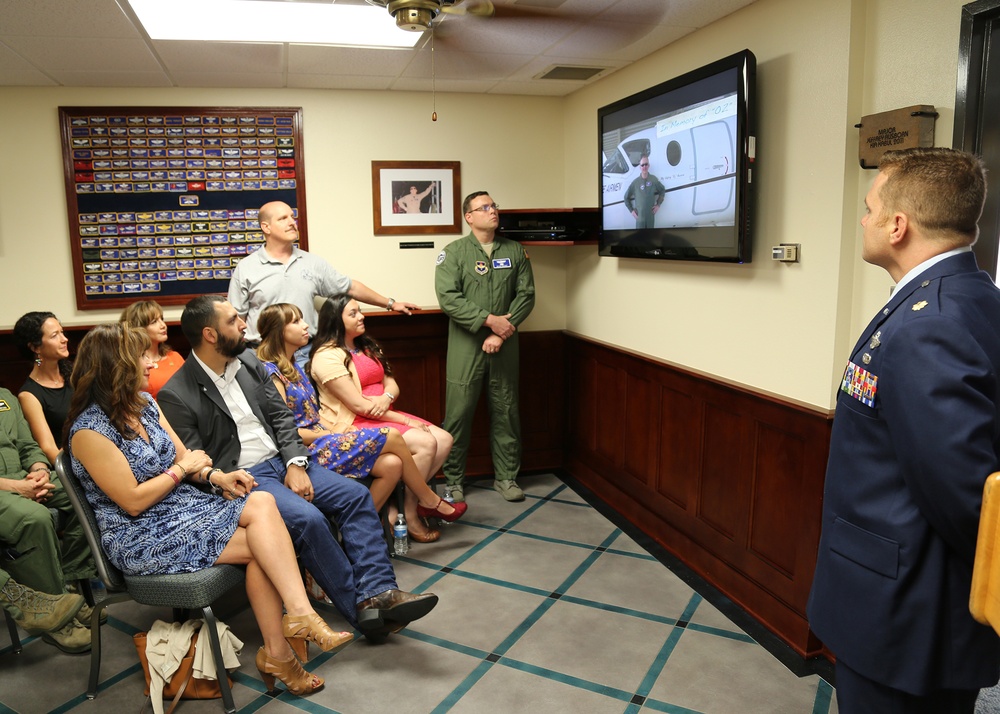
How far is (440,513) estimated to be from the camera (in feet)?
13.3

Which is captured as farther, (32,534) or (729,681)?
(32,534)

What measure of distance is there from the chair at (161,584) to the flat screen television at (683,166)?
241 centimetres

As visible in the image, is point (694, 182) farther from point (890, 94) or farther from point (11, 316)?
point (11, 316)

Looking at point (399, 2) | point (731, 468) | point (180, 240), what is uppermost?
point (399, 2)

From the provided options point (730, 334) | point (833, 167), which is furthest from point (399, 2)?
point (730, 334)

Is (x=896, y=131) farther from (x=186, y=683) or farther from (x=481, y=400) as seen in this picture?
(x=481, y=400)

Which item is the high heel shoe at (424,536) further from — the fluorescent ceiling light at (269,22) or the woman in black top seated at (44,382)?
the fluorescent ceiling light at (269,22)

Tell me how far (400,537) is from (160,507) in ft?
4.87

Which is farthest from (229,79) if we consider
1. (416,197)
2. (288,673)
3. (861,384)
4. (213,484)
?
(861,384)

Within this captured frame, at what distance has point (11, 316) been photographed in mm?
4441

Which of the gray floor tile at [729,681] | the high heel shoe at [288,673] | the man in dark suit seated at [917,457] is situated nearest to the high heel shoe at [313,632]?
the high heel shoe at [288,673]

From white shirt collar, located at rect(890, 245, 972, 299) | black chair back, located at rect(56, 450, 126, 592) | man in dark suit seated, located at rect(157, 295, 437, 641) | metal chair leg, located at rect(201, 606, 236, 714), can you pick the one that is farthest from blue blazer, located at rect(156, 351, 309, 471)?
white shirt collar, located at rect(890, 245, 972, 299)

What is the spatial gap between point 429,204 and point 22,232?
2443mm

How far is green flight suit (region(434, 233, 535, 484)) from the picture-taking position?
183 inches
